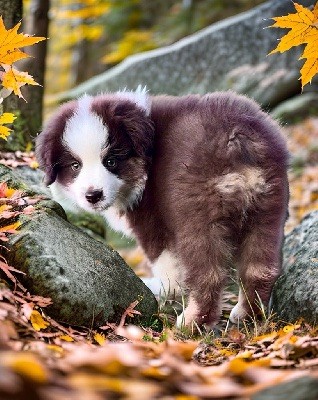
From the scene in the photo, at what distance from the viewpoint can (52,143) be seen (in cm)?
380

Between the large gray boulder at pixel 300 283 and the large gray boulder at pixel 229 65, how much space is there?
176 inches

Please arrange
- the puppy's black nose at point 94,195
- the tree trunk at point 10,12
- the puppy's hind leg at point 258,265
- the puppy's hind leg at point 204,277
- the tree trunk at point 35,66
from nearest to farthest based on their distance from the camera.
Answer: the puppy's hind leg at point 204,277 < the puppy's hind leg at point 258,265 < the puppy's black nose at point 94,195 < the tree trunk at point 10,12 < the tree trunk at point 35,66

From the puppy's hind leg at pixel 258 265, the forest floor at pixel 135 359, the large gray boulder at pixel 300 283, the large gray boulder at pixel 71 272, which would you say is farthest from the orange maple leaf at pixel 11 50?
the large gray boulder at pixel 300 283

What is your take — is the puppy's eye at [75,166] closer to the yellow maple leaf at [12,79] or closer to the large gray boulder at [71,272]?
the large gray boulder at [71,272]

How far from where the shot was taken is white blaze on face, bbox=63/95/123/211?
3643mm

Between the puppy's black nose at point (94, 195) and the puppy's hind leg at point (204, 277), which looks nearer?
the puppy's hind leg at point (204, 277)

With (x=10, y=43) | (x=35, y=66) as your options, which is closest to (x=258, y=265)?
→ (x=10, y=43)

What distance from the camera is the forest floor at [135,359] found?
1.36 metres

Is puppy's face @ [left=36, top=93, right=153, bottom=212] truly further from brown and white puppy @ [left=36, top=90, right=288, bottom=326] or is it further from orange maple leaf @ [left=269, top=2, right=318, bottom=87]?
orange maple leaf @ [left=269, top=2, right=318, bottom=87]

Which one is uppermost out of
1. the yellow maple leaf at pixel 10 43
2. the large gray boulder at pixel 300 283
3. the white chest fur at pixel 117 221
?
the yellow maple leaf at pixel 10 43

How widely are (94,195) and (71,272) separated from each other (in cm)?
63

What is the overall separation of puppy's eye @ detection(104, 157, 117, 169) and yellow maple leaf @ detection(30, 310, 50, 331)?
4.12ft

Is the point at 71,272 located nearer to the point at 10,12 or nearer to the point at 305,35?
the point at 305,35

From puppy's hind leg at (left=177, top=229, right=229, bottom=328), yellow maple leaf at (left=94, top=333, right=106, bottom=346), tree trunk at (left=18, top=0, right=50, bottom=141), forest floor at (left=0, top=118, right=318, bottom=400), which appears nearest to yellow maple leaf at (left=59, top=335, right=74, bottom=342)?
forest floor at (left=0, top=118, right=318, bottom=400)
